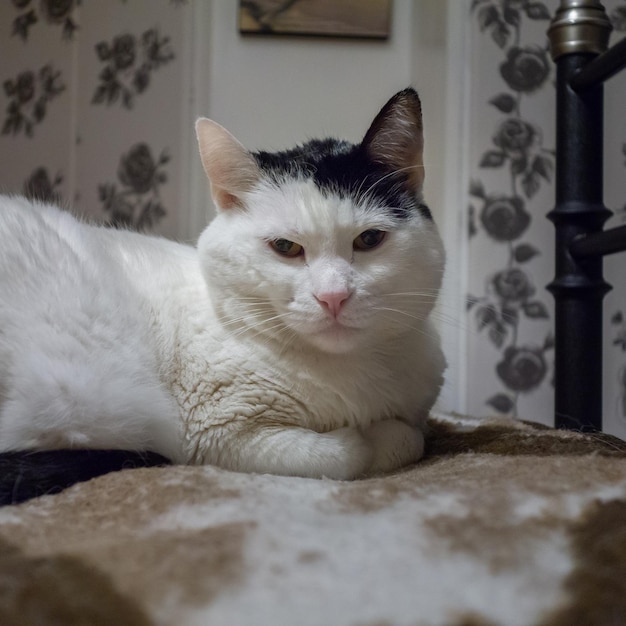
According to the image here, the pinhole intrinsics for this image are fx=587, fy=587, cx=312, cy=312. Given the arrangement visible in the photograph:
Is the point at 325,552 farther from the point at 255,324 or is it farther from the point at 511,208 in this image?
the point at 511,208

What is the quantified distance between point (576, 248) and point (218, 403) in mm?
833

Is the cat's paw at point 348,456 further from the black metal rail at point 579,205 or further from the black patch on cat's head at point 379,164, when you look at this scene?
the black metal rail at point 579,205

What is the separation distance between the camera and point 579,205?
1.29 metres

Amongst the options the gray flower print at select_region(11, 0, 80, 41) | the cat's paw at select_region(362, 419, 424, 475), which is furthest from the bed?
the gray flower print at select_region(11, 0, 80, 41)

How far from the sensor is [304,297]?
92cm

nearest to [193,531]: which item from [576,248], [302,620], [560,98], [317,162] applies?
[302,620]

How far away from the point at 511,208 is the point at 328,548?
1.64 meters

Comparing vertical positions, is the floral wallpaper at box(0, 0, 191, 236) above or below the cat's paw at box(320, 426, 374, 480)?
above

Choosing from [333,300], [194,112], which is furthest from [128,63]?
[333,300]

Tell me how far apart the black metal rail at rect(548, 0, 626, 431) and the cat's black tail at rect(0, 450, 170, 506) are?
0.95 meters

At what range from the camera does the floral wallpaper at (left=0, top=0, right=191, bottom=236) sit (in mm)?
1992

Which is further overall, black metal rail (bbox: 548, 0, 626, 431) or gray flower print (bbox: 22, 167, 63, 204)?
gray flower print (bbox: 22, 167, 63, 204)

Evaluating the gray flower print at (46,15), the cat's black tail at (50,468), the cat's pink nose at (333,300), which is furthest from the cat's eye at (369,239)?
the gray flower print at (46,15)

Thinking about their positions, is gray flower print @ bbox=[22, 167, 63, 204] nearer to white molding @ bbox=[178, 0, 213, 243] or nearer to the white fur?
white molding @ bbox=[178, 0, 213, 243]
